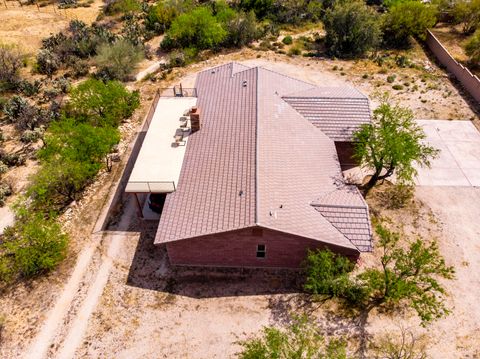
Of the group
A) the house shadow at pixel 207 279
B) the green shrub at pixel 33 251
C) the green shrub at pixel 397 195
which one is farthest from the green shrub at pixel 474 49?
the green shrub at pixel 33 251

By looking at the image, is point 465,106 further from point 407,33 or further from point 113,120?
point 113,120

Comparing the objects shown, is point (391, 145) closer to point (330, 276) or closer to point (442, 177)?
point (442, 177)

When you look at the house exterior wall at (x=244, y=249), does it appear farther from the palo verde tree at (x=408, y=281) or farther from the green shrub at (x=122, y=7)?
the green shrub at (x=122, y=7)

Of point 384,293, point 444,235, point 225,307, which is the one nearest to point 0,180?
point 225,307

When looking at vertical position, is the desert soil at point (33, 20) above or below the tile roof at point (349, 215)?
above

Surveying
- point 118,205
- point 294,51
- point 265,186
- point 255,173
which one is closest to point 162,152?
point 118,205

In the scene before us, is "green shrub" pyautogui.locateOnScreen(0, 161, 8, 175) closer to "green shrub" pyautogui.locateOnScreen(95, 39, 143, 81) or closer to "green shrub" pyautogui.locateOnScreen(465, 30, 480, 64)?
"green shrub" pyautogui.locateOnScreen(95, 39, 143, 81)
